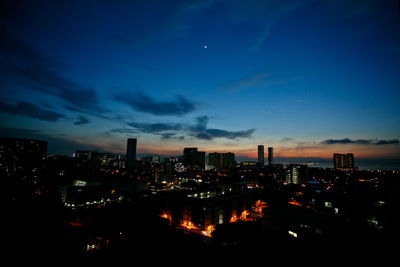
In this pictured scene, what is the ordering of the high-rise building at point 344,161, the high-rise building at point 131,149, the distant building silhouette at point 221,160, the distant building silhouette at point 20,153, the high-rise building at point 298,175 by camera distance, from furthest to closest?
the distant building silhouette at point 221,160 < the high-rise building at point 131,149 < the high-rise building at point 344,161 < the high-rise building at point 298,175 < the distant building silhouette at point 20,153

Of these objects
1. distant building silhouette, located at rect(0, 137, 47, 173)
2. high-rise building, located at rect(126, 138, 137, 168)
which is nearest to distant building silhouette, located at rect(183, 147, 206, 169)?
high-rise building, located at rect(126, 138, 137, 168)

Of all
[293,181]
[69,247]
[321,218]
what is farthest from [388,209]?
[293,181]

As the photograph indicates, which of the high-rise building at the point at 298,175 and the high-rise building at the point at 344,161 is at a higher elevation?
the high-rise building at the point at 344,161

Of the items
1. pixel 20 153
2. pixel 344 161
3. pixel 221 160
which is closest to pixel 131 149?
pixel 20 153

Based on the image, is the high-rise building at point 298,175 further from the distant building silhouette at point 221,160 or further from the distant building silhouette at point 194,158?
the distant building silhouette at point 194,158

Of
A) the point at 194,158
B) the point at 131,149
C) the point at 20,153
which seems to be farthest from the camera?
the point at 194,158

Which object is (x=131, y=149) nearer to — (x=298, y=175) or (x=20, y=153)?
(x=20, y=153)

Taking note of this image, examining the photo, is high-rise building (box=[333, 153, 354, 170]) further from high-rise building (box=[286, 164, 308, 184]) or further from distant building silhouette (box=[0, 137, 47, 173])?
distant building silhouette (box=[0, 137, 47, 173])

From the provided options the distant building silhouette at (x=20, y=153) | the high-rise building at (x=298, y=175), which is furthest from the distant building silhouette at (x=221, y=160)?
the distant building silhouette at (x=20, y=153)

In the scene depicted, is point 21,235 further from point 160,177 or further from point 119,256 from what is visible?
point 160,177
